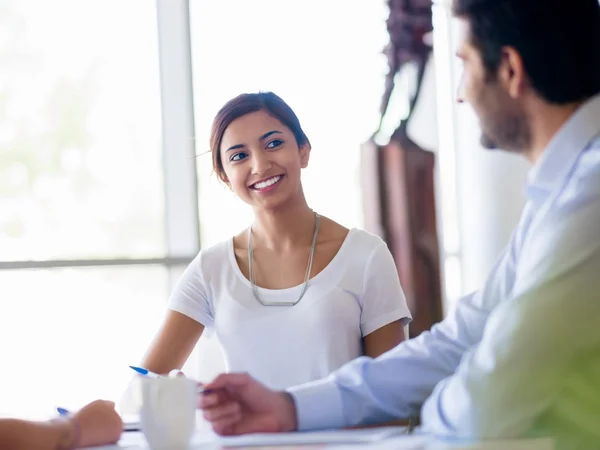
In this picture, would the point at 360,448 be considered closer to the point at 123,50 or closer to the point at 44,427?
the point at 44,427

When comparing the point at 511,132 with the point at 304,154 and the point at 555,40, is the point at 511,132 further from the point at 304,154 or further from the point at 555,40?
Result: the point at 304,154

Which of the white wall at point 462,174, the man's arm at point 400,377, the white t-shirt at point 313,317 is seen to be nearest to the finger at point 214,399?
the man's arm at point 400,377

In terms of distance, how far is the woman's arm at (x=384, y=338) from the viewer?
2.07m

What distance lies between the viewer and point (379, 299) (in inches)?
82.4

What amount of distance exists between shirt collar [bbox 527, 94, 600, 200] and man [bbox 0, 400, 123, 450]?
2.38ft

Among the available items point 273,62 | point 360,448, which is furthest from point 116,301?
point 360,448

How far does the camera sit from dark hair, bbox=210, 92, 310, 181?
2.20m

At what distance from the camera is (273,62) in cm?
306

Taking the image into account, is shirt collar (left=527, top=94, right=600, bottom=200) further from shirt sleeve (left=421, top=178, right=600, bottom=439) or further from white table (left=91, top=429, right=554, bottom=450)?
white table (left=91, top=429, right=554, bottom=450)

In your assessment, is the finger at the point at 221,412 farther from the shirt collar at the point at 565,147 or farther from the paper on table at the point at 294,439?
the shirt collar at the point at 565,147

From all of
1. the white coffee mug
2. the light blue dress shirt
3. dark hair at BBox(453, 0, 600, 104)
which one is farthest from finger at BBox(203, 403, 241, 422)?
dark hair at BBox(453, 0, 600, 104)

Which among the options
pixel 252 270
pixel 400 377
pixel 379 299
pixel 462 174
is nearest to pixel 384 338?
pixel 379 299

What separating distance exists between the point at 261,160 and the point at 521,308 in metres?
1.24

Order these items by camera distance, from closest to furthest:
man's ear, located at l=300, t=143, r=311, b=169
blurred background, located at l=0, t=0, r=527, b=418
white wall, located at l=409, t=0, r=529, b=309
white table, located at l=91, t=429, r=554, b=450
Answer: white table, located at l=91, t=429, r=554, b=450 < man's ear, located at l=300, t=143, r=311, b=169 < blurred background, located at l=0, t=0, r=527, b=418 < white wall, located at l=409, t=0, r=529, b=309
